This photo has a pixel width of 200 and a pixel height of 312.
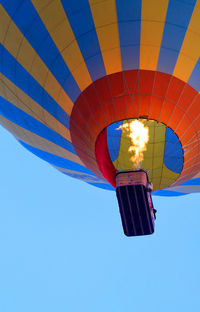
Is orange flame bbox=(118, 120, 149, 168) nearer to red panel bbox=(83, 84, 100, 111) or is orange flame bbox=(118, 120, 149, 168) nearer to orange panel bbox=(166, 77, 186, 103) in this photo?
red panel bbox=(83, 84, 100, 111)

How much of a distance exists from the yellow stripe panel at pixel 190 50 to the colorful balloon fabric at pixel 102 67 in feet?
0.04

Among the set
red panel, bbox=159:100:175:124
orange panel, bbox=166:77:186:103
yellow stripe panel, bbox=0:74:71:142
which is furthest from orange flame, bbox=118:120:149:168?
yellow stripe panel, bbox=0:74:71:142

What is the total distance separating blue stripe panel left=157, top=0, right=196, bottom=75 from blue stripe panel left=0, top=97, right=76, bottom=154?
2355 mm

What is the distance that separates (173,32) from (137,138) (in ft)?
7.22

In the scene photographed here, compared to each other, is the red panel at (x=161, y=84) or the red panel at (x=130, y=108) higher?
the red panel at (x=161, y=84)

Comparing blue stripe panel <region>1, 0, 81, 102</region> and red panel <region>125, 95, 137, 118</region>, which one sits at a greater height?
blue stripe panel <region>1, 0, 81, 102</region>

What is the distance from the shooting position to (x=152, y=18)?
19.0 feet

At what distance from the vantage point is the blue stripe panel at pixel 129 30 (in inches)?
225

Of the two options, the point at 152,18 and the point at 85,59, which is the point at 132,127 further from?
the point at 152,18

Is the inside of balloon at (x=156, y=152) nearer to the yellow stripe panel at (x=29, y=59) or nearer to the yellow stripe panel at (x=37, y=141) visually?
the yellow stripe panel at (x=37, y=141)

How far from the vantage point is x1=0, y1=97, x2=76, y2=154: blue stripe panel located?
767 cm

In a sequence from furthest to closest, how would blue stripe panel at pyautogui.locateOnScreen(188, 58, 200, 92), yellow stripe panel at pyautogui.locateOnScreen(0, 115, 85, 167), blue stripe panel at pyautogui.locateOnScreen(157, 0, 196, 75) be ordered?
yellow stripe panel at pyautogui.locateOnScreen(0, 115, 85, 167)
blue stripe panel at pyautogui.locateOnScreen(188, 58, 200, 92)
blue stripe panel at pyautogui.locateOnScreen(157, 0, 196, 75)

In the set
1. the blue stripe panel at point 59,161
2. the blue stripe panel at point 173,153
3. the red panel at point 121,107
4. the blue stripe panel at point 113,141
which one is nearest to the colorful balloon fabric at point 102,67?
the red panel at point 121,107

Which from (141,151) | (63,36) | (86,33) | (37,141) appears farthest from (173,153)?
(63,36)
